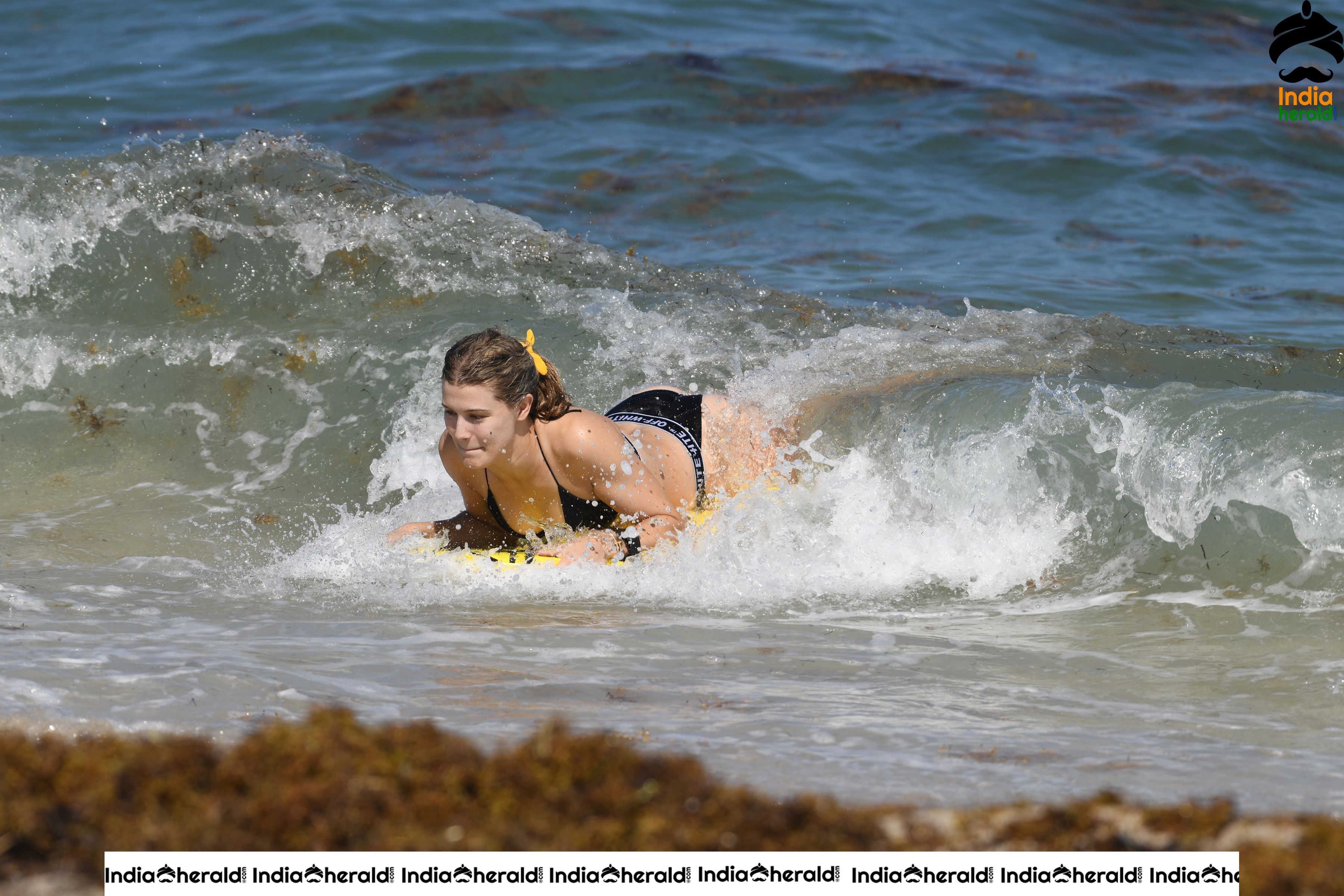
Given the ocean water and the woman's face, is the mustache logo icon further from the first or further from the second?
the woman's face

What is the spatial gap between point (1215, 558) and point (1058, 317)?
3564mm

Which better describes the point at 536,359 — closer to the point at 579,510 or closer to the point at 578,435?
the point at 578,435

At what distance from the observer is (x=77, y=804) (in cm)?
228

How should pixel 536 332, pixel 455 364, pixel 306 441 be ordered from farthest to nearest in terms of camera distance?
pixel 536 332
pixel 306 441
pixel 455 364

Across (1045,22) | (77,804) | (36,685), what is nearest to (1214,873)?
(77,804)

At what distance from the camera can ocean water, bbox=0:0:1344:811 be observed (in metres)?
3.82

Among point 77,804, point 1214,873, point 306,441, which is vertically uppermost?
point 306,441

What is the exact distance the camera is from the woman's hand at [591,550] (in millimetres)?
5320

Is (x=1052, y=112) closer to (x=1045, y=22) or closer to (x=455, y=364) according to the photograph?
(x=1045, y=22)

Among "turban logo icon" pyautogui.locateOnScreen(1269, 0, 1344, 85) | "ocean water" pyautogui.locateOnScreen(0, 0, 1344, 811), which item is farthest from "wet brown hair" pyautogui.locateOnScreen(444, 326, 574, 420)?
"turban logo icon" pyautogui.locateOnScreen(1269, 0, 1344, 85)

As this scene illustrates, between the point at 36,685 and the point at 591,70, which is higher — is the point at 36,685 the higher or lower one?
the lower one

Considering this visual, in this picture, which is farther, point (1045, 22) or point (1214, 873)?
point (1045, 22)

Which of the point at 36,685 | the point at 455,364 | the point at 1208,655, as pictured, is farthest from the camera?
the point at 455,364

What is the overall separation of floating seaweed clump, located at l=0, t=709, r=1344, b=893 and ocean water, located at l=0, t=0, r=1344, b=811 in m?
0.47
